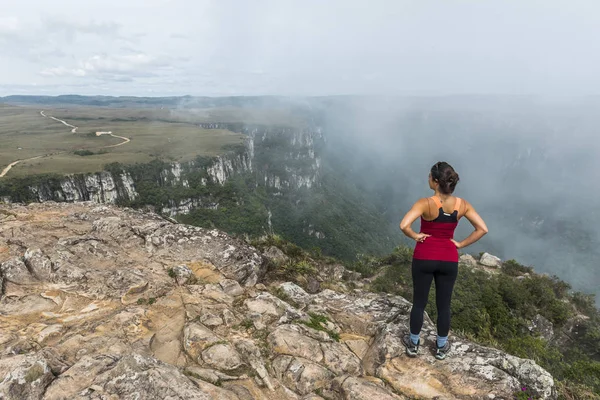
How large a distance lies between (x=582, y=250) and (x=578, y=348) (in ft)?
473

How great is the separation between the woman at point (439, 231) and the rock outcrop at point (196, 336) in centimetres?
171

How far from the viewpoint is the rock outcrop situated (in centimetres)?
510

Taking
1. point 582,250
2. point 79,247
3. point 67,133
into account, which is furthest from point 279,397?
point 67,133

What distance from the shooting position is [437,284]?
5914 mm

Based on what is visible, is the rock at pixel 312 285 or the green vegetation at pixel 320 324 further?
Answer: the rock at pixel 312 285

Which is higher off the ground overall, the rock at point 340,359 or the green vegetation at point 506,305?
the rock at point 340,359

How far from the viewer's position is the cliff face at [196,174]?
3324 inches

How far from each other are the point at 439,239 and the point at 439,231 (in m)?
0.16

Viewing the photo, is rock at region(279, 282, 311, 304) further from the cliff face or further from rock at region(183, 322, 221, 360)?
the cliff face

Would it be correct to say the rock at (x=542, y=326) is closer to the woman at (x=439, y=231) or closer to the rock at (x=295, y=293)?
the rock at (x=295, y=293)

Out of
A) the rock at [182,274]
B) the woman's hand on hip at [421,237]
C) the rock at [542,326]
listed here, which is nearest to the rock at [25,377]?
the rock at [182,274]

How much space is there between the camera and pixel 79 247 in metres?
10.2

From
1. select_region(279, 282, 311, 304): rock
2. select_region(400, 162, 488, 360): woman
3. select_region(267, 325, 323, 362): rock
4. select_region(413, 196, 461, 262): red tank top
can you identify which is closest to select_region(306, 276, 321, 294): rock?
select_region(279, 282, 311, 304): rock

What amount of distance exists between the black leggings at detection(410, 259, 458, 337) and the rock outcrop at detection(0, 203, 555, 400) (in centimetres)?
101
